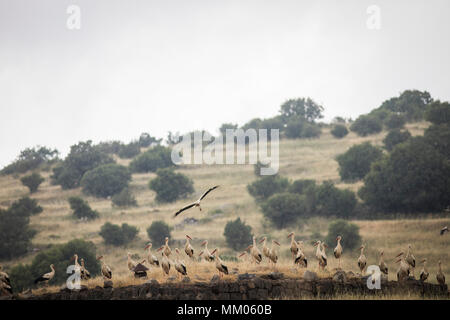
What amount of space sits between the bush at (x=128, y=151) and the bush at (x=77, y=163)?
27.7 ft

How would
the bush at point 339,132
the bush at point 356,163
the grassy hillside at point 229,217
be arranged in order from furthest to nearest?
the bush at point 339,132, the bush at point 356,163, the grassy hillside at point 229,217

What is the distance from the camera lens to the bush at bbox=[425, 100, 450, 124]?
245 ft

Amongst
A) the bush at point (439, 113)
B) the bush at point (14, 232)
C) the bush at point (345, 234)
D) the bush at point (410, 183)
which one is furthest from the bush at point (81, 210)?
the bush at point (439, 113)

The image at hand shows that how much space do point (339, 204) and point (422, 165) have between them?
10800 mm

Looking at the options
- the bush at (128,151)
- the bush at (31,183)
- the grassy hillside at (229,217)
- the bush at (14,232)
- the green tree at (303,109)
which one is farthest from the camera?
the green tree at (303,109)

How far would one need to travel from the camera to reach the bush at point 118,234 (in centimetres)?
4725

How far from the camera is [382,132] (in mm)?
88312

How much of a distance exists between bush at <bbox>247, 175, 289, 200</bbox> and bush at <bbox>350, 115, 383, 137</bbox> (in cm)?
3356

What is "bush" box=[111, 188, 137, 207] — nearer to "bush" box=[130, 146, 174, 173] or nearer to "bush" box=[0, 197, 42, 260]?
"bush" box=[0, 197, 42, 260]

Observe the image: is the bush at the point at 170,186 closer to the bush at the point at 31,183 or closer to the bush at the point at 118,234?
the bush at the point at 118,234

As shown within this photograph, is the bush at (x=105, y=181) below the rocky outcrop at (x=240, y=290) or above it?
above

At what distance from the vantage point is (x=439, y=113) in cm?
7525

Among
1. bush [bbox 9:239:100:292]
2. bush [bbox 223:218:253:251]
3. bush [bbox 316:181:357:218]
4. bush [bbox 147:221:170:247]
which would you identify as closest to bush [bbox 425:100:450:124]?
bush [bbox 316:181:357:218]
